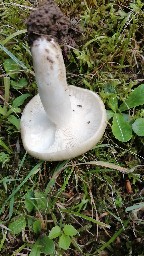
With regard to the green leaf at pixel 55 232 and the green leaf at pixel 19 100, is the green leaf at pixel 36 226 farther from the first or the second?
the green leaf at pixel 19 100

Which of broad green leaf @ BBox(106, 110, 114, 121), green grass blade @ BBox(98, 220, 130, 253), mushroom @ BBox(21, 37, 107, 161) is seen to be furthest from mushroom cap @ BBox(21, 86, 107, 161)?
green grass blade @ BBox(98, 220, 130, 253)

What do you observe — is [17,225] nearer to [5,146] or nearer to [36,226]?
[36,226]

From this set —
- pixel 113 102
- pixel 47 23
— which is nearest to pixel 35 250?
pixel 113 102

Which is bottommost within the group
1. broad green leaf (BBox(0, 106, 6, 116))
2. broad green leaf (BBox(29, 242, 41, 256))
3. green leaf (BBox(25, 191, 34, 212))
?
broad green leaf (BBox(29, 242, 41, 256))

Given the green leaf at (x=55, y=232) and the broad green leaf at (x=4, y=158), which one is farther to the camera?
the broad green leaf at (x=4, y=158)

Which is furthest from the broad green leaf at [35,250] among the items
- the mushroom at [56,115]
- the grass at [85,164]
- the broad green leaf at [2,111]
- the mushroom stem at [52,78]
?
the broad green leaf at [2,111]

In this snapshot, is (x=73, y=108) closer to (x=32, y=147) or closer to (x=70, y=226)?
(x=32, y=147)

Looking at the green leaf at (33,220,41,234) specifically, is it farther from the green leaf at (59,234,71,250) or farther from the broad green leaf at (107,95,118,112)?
the broad green leaf at (107,95,118,112)
